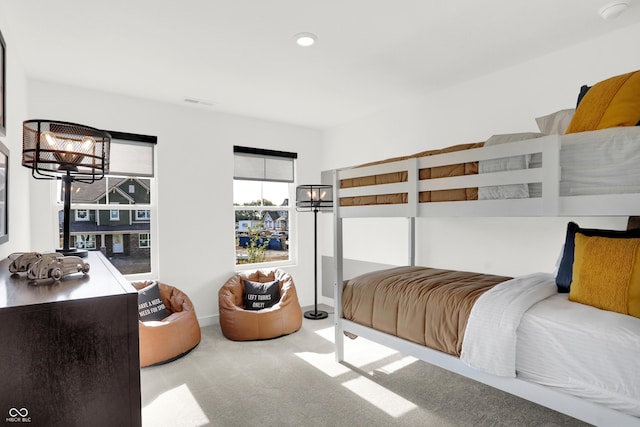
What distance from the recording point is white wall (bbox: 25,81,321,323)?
359cm

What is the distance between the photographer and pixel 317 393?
8.34 ft

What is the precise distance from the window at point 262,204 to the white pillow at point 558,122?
303 centimetres

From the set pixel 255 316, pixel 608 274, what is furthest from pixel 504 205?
pixel 255 316

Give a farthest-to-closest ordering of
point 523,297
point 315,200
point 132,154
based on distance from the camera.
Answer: point 315,200 < point 132,154 < point 523,297

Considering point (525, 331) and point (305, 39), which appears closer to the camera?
point (525, 331)

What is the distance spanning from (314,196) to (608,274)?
3080 mm

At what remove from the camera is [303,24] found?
93.0 inches

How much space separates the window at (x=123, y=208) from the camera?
3.60 metres

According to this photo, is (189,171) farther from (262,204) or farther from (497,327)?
(497,327)

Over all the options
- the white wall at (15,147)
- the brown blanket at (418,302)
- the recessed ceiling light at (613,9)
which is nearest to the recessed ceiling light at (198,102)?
the white wall at (15,147)

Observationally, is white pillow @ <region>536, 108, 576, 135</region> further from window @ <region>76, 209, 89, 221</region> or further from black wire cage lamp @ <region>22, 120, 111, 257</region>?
window @ <region>76, 209, 89, 221</region>

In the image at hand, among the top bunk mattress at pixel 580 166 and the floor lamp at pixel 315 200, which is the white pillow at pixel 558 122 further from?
the floor lamp at pixel 315 200

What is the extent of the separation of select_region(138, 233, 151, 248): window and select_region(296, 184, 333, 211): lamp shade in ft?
5.60

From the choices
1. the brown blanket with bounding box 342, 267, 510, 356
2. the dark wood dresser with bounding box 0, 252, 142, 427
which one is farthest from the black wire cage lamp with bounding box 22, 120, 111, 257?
the brown blanket with bounding box 342, 267, 510, 356
